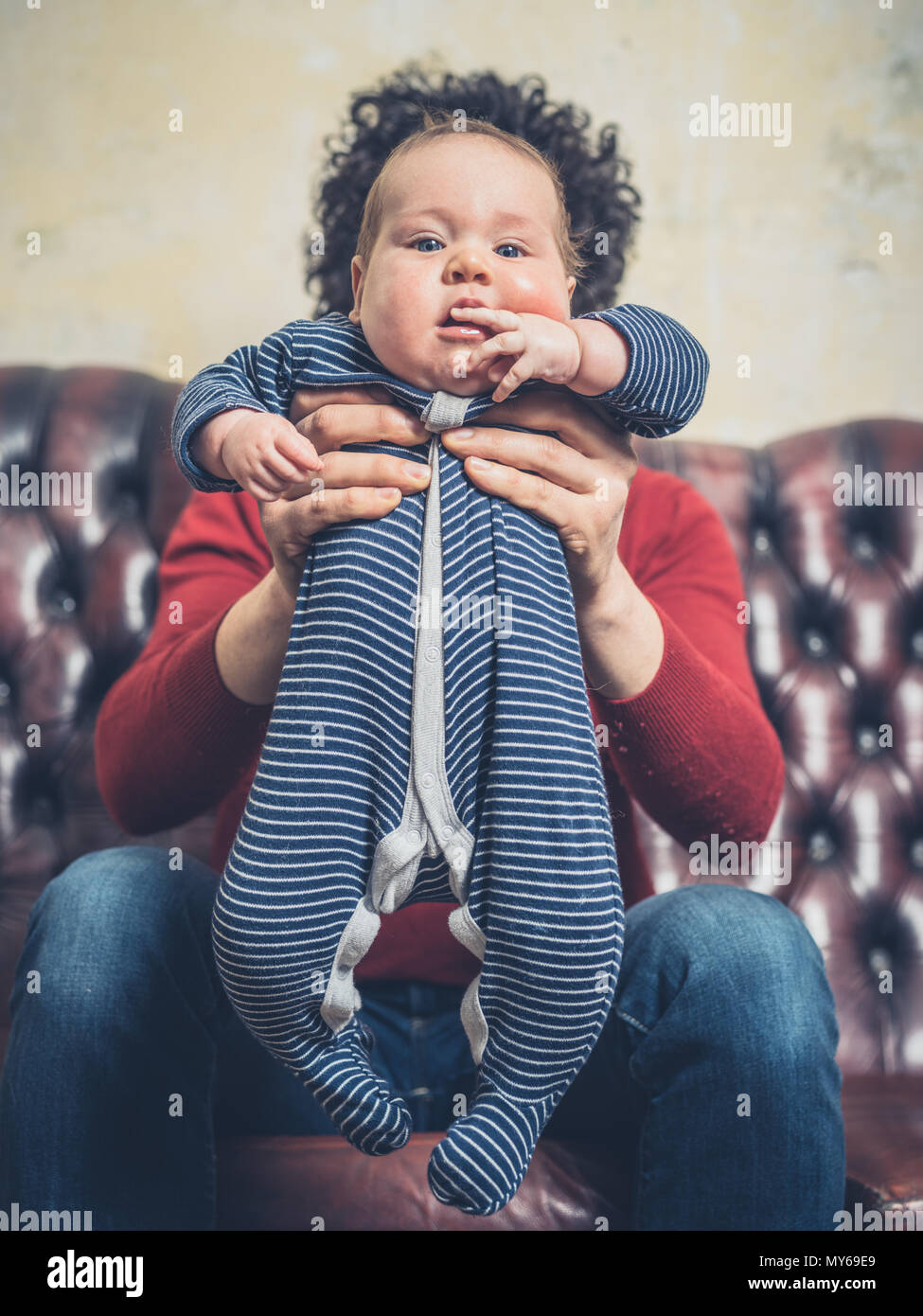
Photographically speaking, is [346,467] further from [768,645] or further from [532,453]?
[768,645]

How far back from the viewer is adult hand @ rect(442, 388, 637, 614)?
2.12 feet

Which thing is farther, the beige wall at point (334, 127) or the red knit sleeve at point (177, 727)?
the beige wall at point (334, 127)

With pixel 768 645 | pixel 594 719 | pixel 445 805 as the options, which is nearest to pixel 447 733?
pixel 445 805

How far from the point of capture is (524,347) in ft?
1.95

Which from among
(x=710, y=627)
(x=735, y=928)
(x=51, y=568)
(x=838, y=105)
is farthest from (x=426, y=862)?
(x=838, y=105)

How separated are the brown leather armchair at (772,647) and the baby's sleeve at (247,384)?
57cm

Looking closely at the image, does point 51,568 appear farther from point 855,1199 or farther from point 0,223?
point 855,1199

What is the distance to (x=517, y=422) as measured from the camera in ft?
2.18

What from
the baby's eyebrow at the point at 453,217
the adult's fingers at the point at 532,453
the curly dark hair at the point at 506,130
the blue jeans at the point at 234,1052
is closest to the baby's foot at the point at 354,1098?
the blue jeans at the point at 234,1052

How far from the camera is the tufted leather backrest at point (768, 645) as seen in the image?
117 cm

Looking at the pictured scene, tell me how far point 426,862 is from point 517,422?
0.29 m

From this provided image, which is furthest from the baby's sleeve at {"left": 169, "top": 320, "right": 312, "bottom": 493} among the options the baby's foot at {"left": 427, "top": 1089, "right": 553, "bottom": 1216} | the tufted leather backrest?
the tufted leather backrest

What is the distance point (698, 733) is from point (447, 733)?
0.25 meters

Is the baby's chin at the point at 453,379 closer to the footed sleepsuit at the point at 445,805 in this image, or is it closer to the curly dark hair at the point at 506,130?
the footed sleepsuit at the point at 445,805
